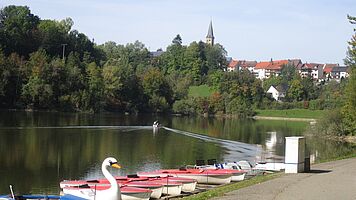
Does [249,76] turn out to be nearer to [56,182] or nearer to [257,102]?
[257,102]

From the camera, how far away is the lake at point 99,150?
37.7 metres

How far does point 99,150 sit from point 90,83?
7010cm

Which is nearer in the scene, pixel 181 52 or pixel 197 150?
pixel 197 150

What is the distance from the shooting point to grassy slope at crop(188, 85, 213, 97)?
15350 cm

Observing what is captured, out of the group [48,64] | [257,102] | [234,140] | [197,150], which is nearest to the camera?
[197,150]

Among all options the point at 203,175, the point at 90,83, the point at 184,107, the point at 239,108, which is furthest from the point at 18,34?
the point at 203,175

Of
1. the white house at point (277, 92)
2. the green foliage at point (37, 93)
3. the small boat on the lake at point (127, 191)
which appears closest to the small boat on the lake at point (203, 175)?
the small boat on the lake at point (127, 191)

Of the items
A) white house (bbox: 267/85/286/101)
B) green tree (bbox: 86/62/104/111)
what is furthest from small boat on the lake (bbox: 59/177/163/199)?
white house (bbox: 267/85/286/101)

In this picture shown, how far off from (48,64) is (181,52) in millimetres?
85829

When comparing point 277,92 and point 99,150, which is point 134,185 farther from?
point 277,92

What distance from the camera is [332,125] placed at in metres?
79.2

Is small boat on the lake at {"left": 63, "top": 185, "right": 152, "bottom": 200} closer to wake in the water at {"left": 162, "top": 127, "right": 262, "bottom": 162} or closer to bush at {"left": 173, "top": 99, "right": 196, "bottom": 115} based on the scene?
wake in the water at {"left": 162, "top": 127, "right": 262, "bottom": 162}

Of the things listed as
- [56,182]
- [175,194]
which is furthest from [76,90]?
[175,194]

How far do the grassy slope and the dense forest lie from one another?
4.76 feet
